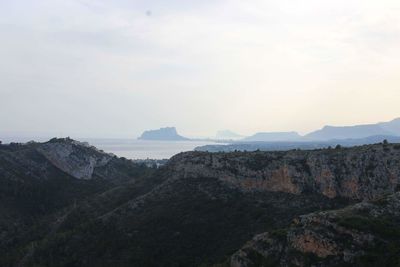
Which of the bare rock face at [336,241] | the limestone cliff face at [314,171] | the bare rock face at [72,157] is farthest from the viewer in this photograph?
the bare rock face at [72,157]

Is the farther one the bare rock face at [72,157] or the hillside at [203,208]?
the bare rock face at [72,157]

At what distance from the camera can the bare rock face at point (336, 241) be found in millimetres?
28734

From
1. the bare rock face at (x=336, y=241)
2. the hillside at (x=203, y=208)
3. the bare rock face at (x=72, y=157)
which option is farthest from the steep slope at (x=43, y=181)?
the bare rock face at (x=336, y=241)

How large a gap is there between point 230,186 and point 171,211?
26.2ft

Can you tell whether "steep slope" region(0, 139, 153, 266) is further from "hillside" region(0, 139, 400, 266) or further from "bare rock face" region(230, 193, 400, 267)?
"bare rock face" region(230, 193, 400, 267)

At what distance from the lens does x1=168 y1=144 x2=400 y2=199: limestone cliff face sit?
52.7m

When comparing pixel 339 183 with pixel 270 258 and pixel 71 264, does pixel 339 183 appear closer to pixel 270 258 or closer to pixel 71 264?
pixel 270 258

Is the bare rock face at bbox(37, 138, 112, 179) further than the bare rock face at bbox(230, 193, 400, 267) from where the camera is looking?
Yes

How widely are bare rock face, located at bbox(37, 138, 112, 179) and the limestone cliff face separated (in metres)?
41.0

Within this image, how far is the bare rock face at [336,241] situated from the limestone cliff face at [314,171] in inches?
724

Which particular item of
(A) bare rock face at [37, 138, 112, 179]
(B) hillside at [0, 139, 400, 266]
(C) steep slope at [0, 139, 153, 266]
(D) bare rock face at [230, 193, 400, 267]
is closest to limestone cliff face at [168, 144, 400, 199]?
(B) hillside at [0, 139, 400, 266]

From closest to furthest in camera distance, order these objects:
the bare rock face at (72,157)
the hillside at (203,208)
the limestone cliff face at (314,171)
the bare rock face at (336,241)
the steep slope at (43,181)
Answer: the bare rock face at (336,241)
the hillside at (203,208)
the limestone cliff face at (314,171)
the steep slope at (43,181)
the bare rock face at (72,157)

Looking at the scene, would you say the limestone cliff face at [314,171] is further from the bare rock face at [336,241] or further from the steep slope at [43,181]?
the steep slope at [43,181]

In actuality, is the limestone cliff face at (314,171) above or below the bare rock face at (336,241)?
above
